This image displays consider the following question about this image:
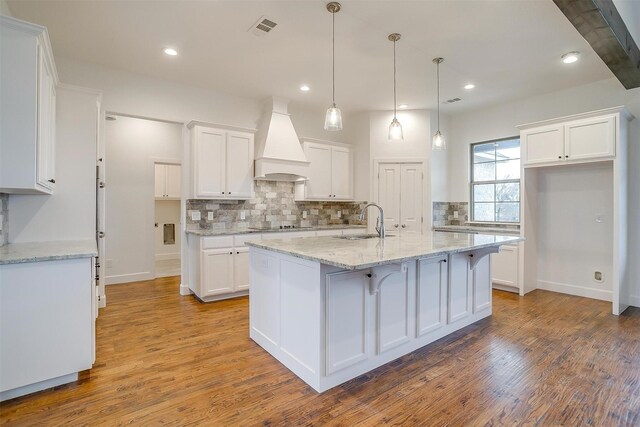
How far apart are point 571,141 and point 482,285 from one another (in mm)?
2161

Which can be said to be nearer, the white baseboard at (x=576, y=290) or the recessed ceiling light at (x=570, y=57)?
the recessed ceiling light at (x=570, y=57)

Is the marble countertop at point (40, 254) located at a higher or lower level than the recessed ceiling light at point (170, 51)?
lower

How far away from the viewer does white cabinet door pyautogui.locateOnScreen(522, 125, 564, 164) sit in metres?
3.96

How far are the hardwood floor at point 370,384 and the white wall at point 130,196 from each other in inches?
81.1

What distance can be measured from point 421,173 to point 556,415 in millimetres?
3932

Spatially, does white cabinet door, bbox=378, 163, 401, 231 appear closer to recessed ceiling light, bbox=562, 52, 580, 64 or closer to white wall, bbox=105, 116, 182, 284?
recessed ceiling light, bbox=562, 52, 580, 64

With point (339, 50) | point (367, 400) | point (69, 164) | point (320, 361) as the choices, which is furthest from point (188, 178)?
point (367, 400)

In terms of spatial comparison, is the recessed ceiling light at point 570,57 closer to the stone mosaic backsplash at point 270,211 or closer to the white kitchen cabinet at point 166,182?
the stone mosaic backsplash at point 270,211

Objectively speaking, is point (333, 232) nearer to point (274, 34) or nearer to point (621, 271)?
point (274, 34)

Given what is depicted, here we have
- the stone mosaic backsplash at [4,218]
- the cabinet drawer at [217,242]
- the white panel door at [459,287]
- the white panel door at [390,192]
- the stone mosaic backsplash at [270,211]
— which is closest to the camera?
the stone mosaic backsplash at [4,218]

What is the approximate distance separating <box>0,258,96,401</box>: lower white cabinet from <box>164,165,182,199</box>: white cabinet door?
501 cm

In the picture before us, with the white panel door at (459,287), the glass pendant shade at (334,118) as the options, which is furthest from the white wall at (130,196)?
the white panel door at (459,287)

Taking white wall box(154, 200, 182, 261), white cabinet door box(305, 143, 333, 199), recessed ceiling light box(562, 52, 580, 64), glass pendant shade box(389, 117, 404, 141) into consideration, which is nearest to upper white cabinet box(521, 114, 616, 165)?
recessed ceiling light box(562, 52, 580, 64)

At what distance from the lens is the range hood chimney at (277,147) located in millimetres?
4570
